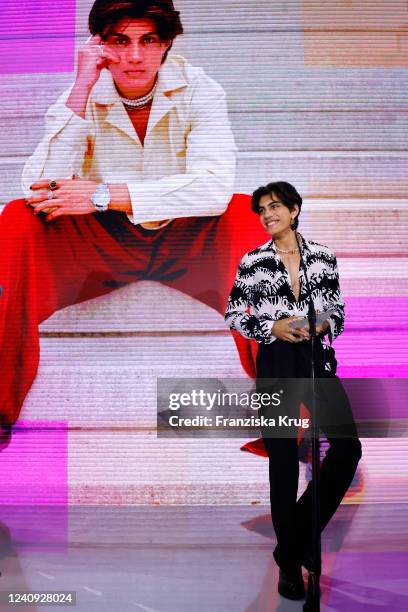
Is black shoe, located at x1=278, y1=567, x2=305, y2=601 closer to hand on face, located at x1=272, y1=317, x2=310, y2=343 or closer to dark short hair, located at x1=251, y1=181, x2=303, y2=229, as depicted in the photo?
hand on face, located at x1=272, y1=317, x2=310, y2=343

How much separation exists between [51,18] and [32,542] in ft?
6.78

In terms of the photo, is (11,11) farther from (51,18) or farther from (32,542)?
(32,542)

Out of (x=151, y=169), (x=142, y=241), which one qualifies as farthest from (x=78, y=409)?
(x=151, y=169)

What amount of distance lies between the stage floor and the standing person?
15cm

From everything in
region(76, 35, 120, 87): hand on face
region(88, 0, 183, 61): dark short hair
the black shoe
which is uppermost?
region(88, 0, 183, 61): dark short hair

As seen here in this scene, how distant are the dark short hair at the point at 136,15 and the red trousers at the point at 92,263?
2.42 feet

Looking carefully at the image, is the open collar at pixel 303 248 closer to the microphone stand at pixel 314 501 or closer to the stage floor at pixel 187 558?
the microphone stand at pixel 314 501

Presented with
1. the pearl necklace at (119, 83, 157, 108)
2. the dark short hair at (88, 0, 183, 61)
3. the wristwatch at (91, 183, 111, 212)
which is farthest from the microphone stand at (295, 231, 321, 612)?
the dark short hair at (88, 0, 183, 61)

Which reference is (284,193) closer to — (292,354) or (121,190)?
(292,354)

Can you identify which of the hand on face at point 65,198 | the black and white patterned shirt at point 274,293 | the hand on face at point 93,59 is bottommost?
the black and white patterned shirt at point 274,293

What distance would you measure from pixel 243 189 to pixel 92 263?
0.69 metres

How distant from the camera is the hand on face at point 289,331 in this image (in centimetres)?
166

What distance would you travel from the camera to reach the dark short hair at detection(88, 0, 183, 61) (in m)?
2.22

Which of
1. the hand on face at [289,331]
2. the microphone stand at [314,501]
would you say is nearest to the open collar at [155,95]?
the microphone stand at [314,501]
